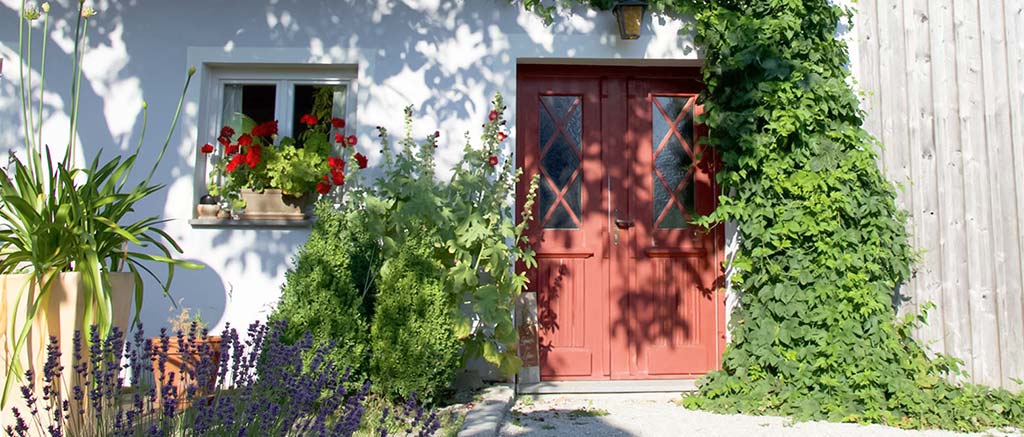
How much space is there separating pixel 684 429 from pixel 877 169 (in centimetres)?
198

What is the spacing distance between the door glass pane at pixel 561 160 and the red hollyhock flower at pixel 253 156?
1.83 m

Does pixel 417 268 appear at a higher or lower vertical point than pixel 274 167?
lower

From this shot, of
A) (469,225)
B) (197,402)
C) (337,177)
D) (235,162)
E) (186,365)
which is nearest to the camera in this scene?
(197,402)

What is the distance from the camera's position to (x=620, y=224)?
16.2 feet

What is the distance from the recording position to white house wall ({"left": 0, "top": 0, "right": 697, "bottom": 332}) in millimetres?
4746

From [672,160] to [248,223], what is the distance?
284cm

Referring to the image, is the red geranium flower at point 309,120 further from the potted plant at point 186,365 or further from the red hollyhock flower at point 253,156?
the potted plant at point 186,365

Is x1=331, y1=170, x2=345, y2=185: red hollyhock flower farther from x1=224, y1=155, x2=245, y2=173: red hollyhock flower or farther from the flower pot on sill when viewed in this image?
x1=224, y1=155, x2=245, y2=173: red hollyhock flower

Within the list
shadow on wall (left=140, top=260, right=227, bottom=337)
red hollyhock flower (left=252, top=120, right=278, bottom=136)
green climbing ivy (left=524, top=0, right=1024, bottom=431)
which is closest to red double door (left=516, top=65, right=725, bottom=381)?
green climbing ivy (left=524, top=0, right=1024, bottom=431)

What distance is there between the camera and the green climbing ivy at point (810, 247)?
4066mm

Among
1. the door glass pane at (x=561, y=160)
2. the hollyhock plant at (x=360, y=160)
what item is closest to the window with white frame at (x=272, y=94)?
the hollyhock plant at (x=360, y=160)

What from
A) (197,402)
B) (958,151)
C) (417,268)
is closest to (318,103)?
(417,268)

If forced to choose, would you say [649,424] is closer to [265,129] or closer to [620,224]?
[620,224]

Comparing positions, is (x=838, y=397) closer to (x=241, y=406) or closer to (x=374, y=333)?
(x=374, y=333)
